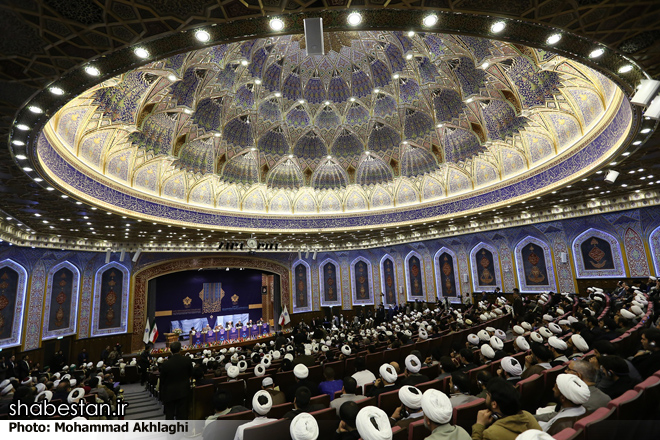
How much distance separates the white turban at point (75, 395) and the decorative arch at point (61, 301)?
12449 millimetres

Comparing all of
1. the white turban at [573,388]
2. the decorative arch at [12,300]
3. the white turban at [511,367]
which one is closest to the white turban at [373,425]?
the white turban at [573,388]

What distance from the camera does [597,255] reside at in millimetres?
16031

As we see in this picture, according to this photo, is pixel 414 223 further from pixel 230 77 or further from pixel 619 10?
pixel 619 10

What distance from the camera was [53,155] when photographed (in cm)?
855

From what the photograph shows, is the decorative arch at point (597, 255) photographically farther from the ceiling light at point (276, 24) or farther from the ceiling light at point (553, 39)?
the ceiling light at point (276, 24)

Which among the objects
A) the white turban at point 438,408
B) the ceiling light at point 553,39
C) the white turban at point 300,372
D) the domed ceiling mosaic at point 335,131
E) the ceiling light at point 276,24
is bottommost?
the white turban at point 300,372

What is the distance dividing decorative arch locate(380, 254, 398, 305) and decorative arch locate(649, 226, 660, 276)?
595 inches

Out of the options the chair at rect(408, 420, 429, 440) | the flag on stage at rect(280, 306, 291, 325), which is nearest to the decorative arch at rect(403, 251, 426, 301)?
the flag on stage at rect(280, 306, 291, 325)

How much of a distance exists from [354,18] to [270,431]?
545cm

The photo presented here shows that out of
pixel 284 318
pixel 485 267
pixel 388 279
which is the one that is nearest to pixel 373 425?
pixel 485 267

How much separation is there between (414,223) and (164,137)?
14.4m

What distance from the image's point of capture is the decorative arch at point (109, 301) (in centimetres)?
1812

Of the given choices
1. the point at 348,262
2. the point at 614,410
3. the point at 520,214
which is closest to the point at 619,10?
the point at 614,410

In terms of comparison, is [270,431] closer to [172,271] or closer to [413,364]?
[413,364]
